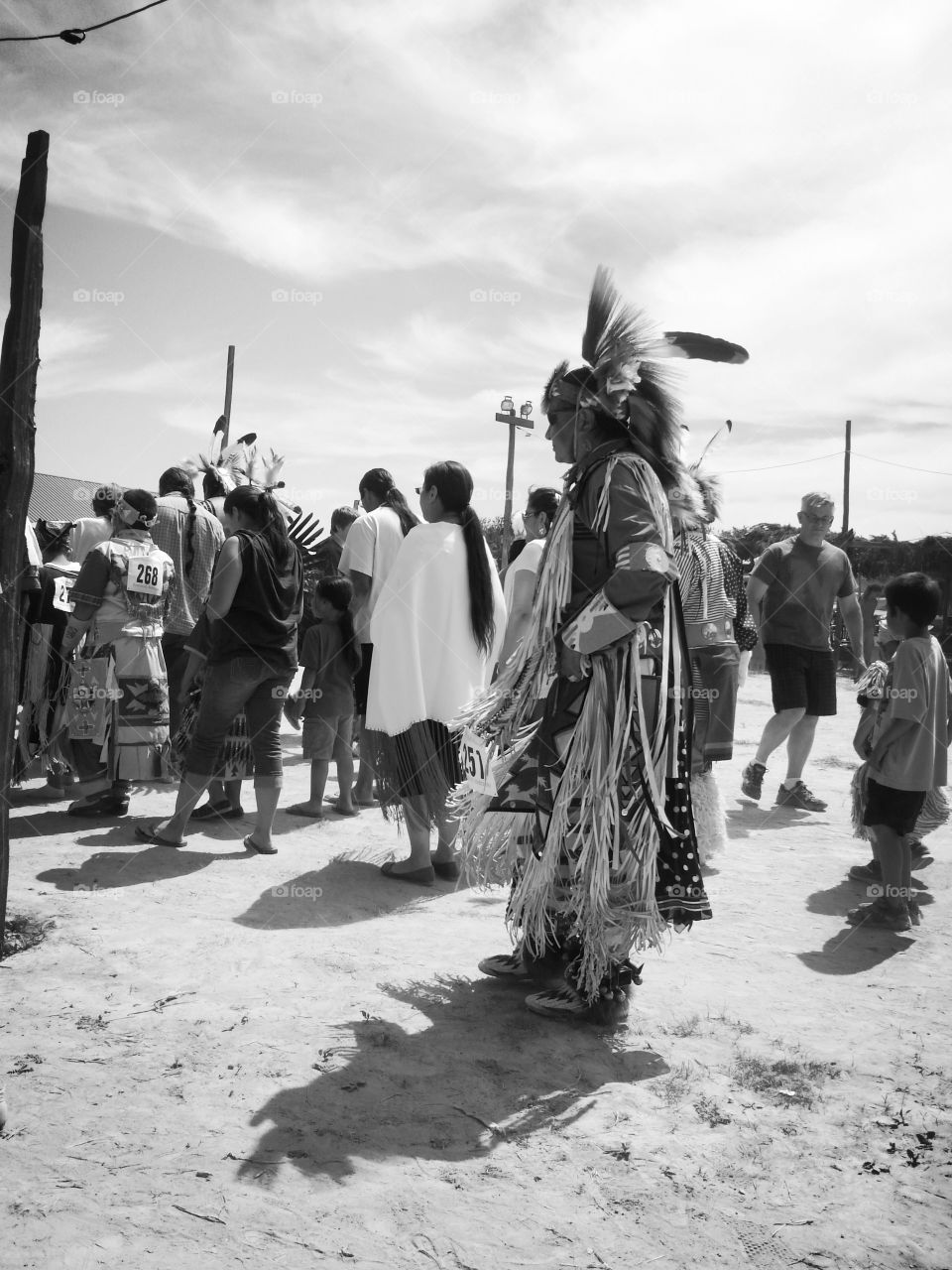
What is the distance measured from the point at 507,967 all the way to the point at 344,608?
3.03 metres

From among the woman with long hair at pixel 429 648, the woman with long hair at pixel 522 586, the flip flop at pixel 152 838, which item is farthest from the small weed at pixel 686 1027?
the flip flop at pixel 152 838

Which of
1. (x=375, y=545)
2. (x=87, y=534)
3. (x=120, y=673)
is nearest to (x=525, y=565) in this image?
(x=375, y=545)

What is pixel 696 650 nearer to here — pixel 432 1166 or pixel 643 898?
pixel 643 898

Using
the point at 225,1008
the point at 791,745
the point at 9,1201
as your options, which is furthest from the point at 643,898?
the point at 791,745

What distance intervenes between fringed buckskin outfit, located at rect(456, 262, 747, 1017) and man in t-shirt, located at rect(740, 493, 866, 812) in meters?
3.70

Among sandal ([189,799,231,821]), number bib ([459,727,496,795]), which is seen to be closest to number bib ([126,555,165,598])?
sandal ([189,799,231,821])

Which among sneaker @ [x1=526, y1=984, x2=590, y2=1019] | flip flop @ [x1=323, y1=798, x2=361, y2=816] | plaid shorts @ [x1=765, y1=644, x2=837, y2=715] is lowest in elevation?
sneaker @ [x1=526, y1=984, x2=590, y2=1019]

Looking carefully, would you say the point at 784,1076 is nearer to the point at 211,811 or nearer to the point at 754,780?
the point at 211,811

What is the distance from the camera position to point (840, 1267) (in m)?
2.04

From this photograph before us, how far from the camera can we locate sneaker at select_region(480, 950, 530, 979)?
3432 mm

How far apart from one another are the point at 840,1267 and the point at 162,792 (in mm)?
5095

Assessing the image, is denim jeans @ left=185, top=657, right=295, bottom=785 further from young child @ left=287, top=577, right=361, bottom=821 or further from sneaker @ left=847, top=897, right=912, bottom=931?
sneaker @ left=847, top=897, right=912, bottom=931

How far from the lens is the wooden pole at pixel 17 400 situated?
341 centimetres

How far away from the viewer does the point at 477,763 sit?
10.9ft
